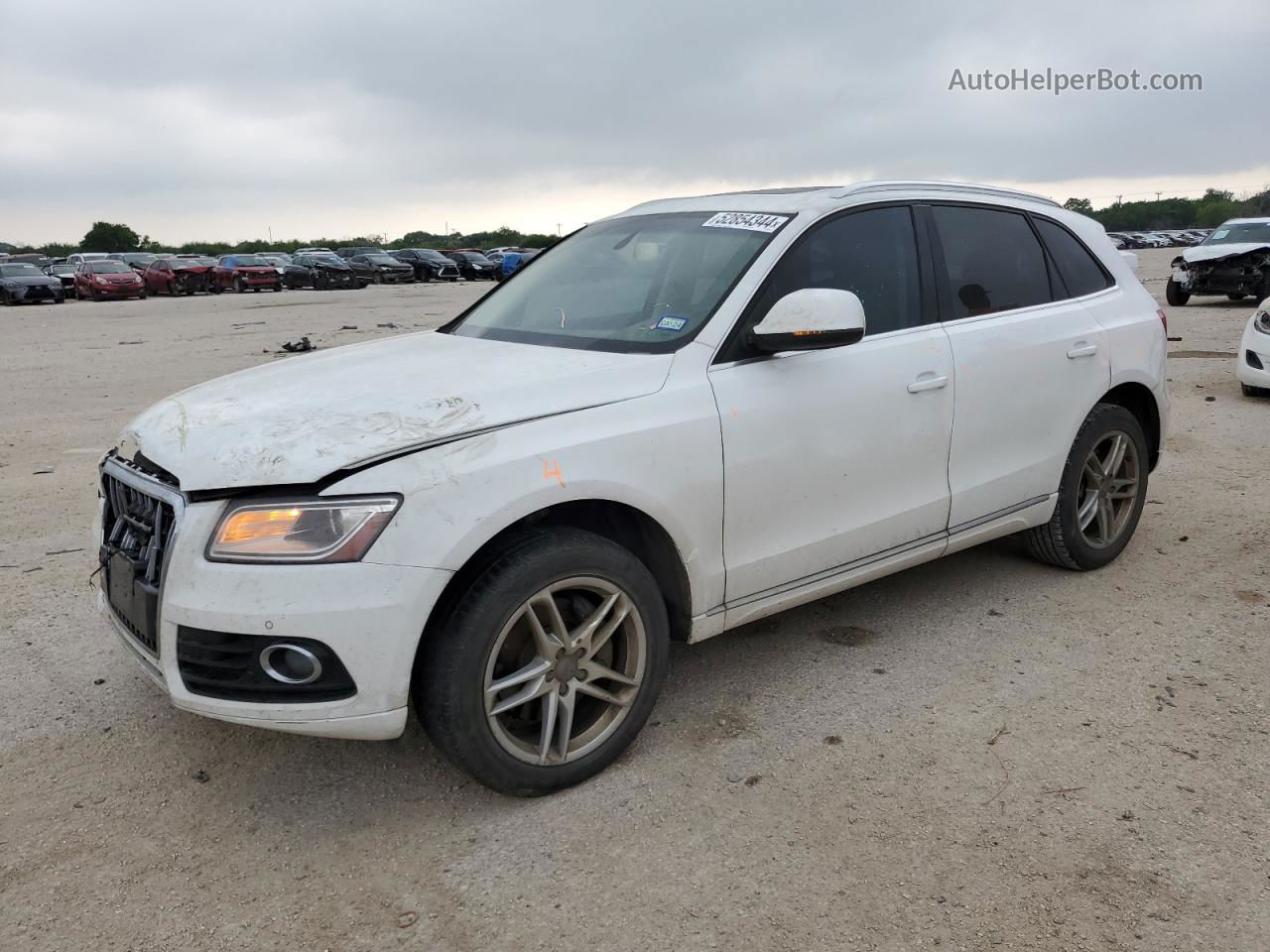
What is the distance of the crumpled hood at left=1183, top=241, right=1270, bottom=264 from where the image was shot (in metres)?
16.7

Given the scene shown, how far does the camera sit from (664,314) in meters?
3.30

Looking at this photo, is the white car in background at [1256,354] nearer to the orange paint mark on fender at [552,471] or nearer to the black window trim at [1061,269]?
the black window trim at [1061,269]

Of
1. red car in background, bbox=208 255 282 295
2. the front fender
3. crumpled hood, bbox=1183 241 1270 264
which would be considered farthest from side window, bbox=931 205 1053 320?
red car in background, bbox=208 255 282 295

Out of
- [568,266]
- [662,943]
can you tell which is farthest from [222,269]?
[662,943]

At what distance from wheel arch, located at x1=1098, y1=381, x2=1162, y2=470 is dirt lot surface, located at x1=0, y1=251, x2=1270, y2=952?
0.63 m

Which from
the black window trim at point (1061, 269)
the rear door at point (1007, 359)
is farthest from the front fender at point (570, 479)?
the black window trim at point (1061, 269)

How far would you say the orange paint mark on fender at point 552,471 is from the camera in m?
2.66

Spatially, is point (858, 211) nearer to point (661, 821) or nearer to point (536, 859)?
point (661, 821)

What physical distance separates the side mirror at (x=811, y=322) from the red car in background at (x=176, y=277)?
35.0 meters

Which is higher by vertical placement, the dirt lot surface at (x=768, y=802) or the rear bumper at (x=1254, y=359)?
the rear bumper at (x=1254, y=359)

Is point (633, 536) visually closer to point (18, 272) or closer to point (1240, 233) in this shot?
point (1240, 233)

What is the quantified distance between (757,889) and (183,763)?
1.81m

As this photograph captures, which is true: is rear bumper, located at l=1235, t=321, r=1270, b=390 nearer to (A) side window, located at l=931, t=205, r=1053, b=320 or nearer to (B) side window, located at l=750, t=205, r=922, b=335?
(A) side window, located at l=931, t=205, r=1053, b=320

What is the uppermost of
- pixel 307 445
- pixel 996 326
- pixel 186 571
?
pixel 996 326
